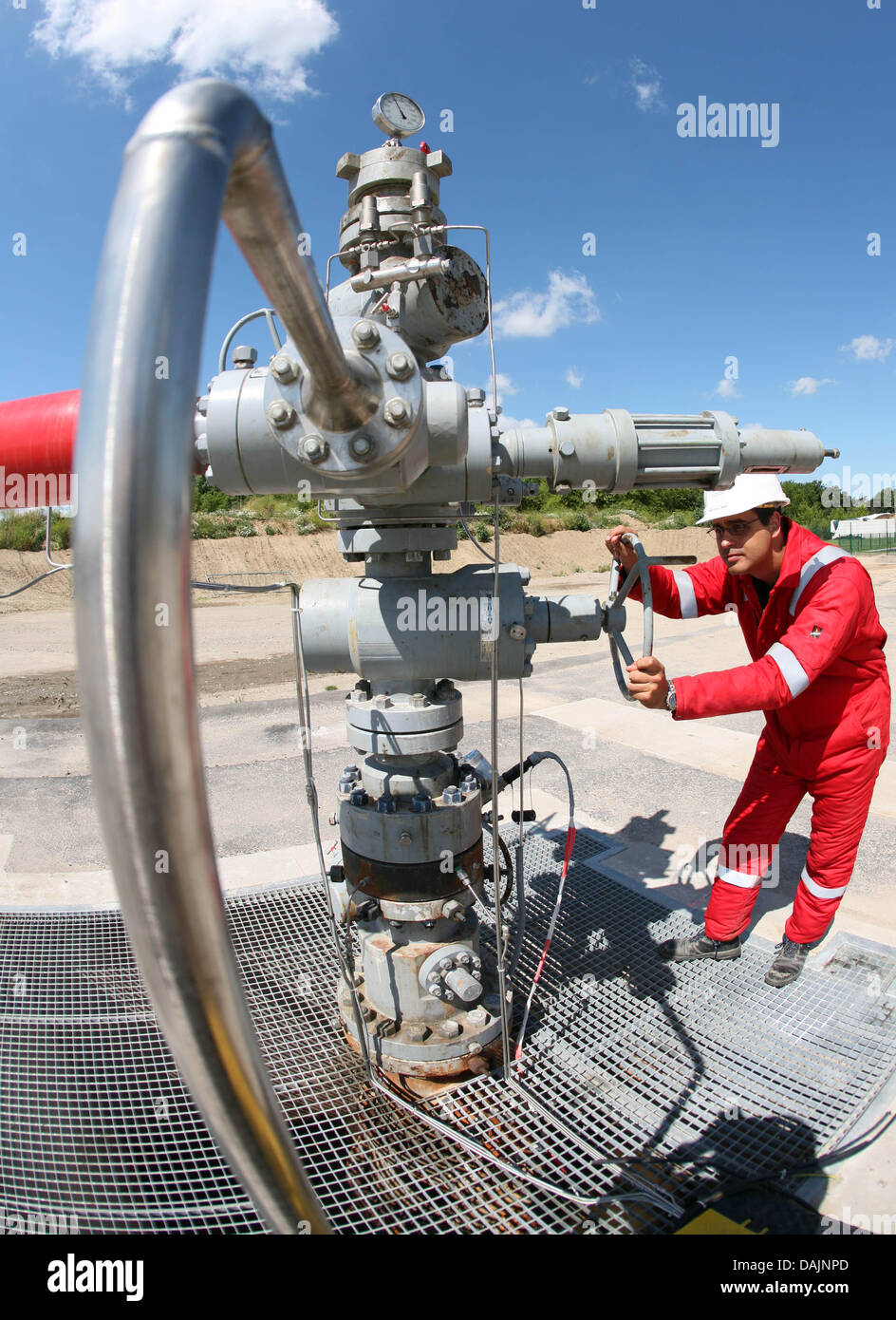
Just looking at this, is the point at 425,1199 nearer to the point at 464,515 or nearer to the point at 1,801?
the point at 464,515

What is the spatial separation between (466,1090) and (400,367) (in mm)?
2225

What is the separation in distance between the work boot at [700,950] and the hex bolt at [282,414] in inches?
107

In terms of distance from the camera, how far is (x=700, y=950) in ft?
10.2

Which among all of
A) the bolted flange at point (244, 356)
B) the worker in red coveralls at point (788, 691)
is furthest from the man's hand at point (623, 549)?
the bolted flange at point (244, 356)

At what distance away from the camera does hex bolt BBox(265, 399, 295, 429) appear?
51.4 inches

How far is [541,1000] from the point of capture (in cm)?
281

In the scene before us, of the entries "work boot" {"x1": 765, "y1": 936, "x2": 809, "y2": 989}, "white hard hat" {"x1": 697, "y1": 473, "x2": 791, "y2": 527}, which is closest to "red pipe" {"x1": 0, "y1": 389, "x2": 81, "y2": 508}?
"white hard hat" {"x1": 697, "y1": 473, "x2": 791, "y2": 527}

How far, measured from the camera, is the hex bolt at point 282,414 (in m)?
1.31

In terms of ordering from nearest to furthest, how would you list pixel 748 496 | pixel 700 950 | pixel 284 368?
1. pixel 284 368
2. pixel 748 496
3. pixel 700 950

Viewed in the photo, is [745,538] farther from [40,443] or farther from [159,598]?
[159,598]

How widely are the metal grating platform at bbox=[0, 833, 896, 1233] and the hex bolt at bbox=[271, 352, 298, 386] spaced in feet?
6.88

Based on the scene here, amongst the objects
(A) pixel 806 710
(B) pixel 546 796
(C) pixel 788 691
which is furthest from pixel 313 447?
(B) pixel 546 796

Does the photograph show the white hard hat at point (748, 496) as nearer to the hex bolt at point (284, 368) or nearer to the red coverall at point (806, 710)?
the red coverall at point (806, 710)

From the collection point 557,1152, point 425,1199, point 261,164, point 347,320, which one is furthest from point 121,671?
point 557,1152
